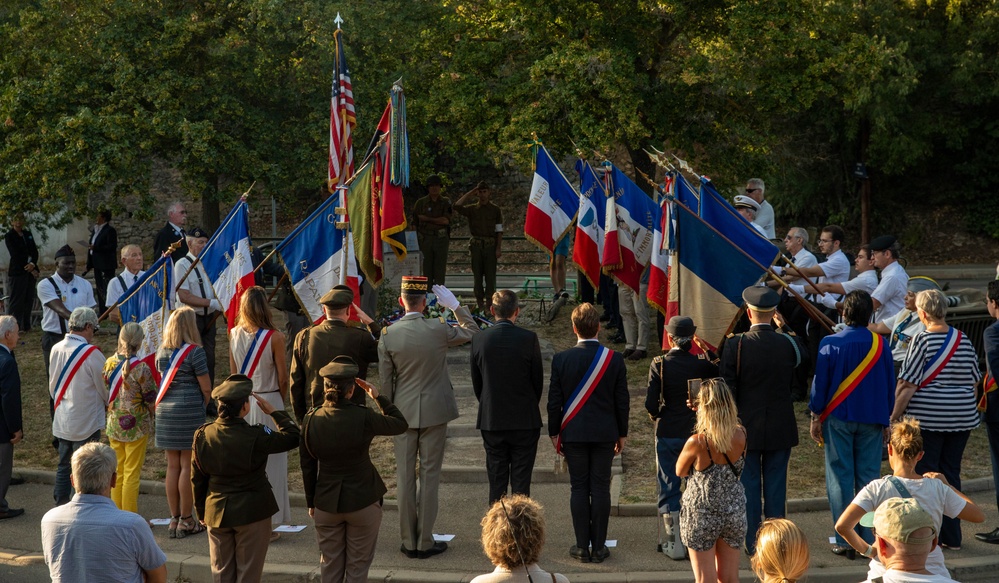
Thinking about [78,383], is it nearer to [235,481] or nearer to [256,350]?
[256,350]

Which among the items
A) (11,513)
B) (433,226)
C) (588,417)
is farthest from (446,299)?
(433,226)

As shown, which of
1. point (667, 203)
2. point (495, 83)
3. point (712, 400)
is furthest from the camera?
point (495, 83)

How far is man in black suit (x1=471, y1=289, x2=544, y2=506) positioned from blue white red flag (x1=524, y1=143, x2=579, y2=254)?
479cm

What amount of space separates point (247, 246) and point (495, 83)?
8.05 meters

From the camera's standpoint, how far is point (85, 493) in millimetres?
5375

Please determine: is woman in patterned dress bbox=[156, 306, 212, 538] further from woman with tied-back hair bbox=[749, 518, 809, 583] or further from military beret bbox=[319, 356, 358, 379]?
woman with tied-back hair bbox=[749, 518, 809, 583]

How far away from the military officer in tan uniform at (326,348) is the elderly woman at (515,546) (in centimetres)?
366

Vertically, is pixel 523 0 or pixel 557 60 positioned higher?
pixel 523 0

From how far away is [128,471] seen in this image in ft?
28.7

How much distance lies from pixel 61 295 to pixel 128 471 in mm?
4088

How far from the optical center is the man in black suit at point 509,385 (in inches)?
319

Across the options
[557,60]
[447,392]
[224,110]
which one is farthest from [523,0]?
[447,392]

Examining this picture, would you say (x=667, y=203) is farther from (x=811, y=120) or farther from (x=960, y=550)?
(x=811, y=120)

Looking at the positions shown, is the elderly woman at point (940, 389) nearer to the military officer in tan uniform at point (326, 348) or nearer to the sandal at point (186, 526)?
the military officer in tan uniform at point (326, 348)
